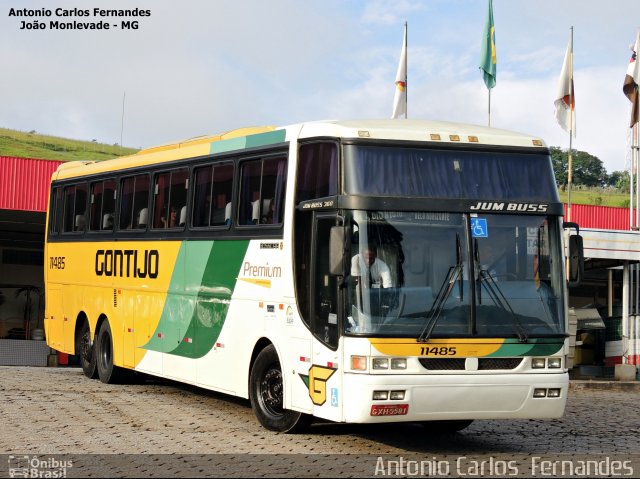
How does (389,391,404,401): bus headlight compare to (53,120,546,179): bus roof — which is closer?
(389,391,404,401): bus headlight

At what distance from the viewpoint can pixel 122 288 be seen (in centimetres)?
1716

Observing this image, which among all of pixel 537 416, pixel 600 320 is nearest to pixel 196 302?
pixel 537 416

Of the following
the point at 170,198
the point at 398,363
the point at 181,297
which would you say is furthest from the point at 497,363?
the point at 170,198


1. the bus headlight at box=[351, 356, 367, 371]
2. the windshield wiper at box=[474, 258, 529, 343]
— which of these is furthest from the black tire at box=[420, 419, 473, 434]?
the bus headlight at box=[351, 356, 367, 371]

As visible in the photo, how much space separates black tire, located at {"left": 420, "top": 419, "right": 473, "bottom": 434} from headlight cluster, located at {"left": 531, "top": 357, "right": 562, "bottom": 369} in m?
2.12

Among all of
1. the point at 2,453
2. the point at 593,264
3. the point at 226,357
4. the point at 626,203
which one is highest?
the point at 626,203

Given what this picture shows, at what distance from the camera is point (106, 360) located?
1814 cm

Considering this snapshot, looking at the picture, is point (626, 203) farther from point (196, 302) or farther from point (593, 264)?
point (196, 302)

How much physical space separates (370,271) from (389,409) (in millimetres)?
1319

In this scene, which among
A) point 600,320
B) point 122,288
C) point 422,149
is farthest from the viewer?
point 600,320

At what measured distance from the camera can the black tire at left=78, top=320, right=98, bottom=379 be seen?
1873 cm

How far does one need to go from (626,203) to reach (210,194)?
266 ft

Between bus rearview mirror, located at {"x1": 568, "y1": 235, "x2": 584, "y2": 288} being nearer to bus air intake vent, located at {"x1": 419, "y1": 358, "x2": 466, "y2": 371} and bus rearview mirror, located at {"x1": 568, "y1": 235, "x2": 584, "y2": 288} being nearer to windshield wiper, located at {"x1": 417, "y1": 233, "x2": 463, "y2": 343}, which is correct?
windshield wiper, located at {"x1": 417, "y1": 233, "x2": 463, "y2": 343}

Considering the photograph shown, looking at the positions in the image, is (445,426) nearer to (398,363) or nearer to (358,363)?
(398,363)
